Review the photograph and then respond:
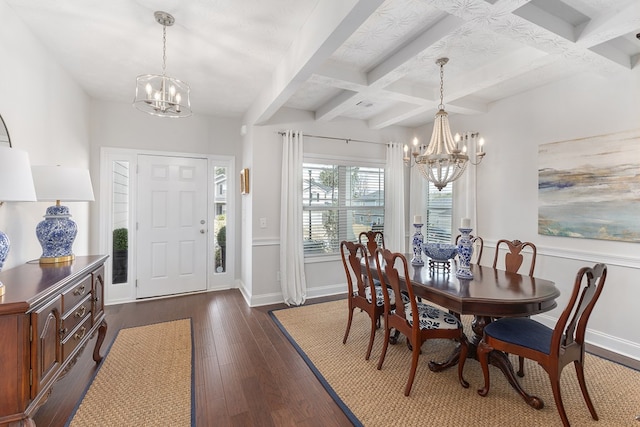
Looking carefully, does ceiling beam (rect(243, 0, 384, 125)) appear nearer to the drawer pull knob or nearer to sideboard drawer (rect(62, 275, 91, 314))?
sideboard drawer (rect(62, 275, 91, 314))

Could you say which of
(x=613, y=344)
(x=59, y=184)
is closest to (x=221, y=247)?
(x=59, y=184)

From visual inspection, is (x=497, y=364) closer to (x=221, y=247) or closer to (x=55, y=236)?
(x=55, y=236)

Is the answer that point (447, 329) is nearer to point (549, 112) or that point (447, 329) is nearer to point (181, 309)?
point (549, 112)

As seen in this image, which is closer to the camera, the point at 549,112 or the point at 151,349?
the point at 151,349

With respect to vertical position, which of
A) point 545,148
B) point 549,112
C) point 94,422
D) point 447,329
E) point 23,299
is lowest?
point 94,422

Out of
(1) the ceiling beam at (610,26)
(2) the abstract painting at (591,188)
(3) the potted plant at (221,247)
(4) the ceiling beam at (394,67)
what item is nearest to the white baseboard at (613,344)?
(2) the abstract painting at (591,188)

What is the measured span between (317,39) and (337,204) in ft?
8.73

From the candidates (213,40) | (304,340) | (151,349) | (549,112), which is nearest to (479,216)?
(549,112)

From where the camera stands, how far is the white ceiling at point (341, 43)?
194 cm

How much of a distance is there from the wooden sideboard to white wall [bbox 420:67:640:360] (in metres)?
4.18

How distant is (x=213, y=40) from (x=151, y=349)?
2.78 m

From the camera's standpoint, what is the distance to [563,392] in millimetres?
2037

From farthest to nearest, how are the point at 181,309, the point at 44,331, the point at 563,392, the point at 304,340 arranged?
the point at 181,309, the point at 304,340, the point at 563,392, the point at 44,331

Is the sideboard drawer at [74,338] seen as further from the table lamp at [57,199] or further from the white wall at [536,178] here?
the white wall at [536,178]
